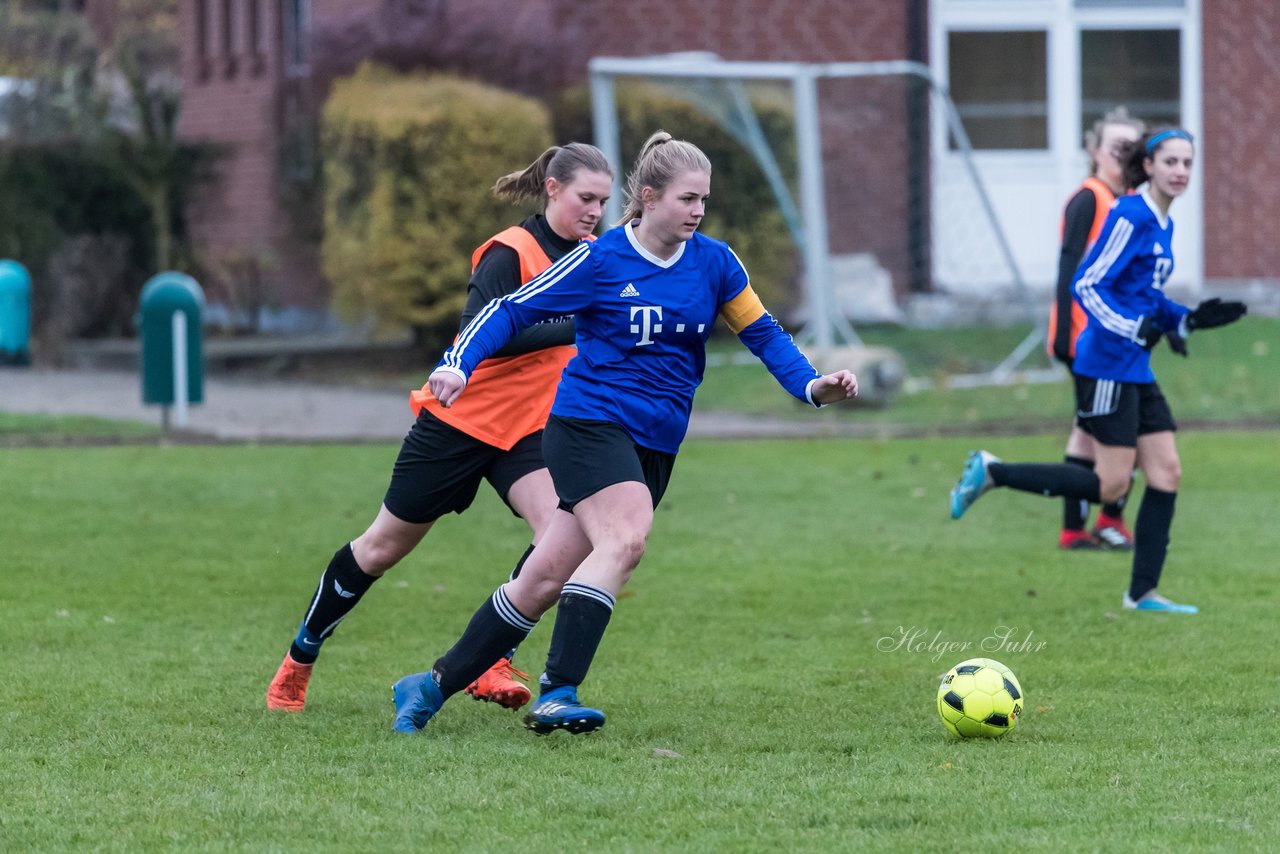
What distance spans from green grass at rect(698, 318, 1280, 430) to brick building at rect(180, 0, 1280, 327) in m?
1.68

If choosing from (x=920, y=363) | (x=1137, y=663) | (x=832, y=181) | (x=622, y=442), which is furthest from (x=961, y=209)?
(x=622, y=442)

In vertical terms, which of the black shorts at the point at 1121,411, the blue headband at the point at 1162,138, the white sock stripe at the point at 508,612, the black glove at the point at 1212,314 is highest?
the blue headband at the point at 1162,138

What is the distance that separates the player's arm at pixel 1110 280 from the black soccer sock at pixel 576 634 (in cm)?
334

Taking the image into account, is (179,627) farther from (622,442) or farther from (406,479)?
(622,442)

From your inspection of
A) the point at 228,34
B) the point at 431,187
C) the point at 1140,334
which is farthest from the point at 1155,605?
the point at 228,34

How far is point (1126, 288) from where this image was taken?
775 centimetres

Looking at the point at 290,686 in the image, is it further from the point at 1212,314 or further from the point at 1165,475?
the point at 1212,314

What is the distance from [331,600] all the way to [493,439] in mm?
733

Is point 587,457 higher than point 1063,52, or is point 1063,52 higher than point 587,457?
point 1063,52

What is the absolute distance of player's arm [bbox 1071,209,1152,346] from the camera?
765 centimetres

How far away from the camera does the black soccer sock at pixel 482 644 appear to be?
5.46 meters

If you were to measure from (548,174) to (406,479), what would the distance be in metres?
1.07

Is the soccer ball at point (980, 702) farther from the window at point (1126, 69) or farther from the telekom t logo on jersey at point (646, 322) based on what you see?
the window at point (1126, 69)

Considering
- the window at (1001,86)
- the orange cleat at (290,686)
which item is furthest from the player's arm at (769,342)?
the window at (1001,86)
